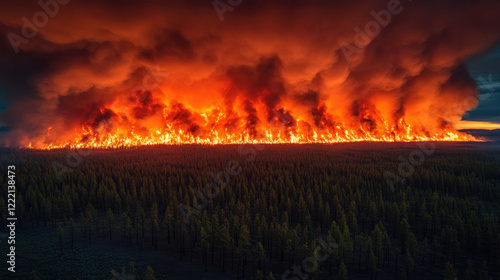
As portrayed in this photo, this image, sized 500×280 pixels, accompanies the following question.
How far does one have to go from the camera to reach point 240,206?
40.6 metres

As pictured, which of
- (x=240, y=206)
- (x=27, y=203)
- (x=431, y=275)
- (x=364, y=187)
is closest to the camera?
(x=431, y=275)

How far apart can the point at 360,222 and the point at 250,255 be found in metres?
20.7

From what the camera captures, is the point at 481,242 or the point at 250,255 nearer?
the point at 250,255

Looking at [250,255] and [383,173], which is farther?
[383,173]

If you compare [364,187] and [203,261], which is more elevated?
[364,187]

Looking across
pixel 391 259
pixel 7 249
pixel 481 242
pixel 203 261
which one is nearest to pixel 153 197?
pixel 7 249

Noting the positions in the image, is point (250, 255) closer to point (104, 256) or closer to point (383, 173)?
point (104, 256)

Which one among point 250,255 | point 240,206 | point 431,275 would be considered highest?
point 240,206

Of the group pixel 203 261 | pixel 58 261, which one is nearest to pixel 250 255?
pixel 203 261

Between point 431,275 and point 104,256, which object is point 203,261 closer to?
point 104,256

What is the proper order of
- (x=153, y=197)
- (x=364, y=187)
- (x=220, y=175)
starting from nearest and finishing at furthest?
(x=153, y=197), (x=364, y=187), (x=220, y=175)

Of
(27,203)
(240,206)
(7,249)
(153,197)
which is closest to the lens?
(7,249)

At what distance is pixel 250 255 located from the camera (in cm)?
2880

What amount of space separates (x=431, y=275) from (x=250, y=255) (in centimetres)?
1661
